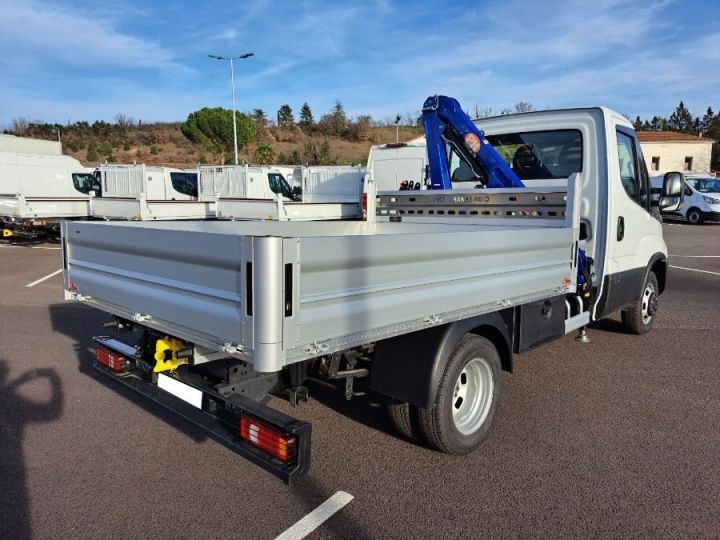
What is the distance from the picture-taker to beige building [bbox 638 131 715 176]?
159 feet

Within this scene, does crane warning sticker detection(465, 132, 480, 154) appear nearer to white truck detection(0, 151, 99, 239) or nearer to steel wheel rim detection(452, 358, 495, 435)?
steel wheel rim detection(452, 358, 495, 435)

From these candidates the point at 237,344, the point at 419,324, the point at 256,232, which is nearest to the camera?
the point at 237,344

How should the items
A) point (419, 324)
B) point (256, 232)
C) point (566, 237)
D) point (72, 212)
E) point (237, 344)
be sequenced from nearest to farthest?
point (237, 344) → point (419, 324) → point (566, 237) → point (256, 232) → point (72, 212)

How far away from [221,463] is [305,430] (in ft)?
4.16

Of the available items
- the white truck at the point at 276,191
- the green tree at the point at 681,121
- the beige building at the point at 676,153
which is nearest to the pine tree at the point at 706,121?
the green tree at the point at 681,121

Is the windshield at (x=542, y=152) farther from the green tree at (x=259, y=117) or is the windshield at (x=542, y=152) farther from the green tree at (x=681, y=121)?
the green tree at (x=681, y=121)

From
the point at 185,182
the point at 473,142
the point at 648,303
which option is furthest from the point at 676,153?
the point at 473,142

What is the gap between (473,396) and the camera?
12.4ft

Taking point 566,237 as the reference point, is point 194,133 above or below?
above

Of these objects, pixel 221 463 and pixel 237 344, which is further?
pixel 221 463

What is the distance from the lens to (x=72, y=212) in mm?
14781

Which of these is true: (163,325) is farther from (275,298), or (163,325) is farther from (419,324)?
(419,324)

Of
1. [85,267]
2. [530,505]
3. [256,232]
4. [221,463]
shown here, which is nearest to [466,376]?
[530,505]

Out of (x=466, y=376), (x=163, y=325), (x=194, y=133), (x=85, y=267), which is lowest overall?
(x=466, y=376)
